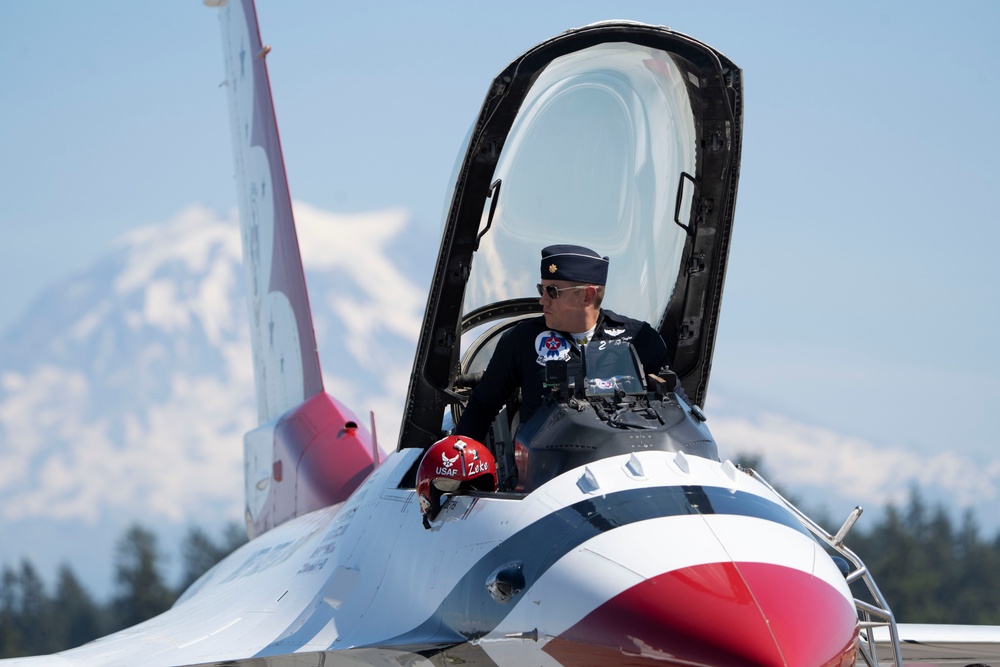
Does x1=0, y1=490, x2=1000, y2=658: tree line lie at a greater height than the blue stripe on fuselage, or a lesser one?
lesser

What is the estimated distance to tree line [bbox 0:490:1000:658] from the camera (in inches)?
2004

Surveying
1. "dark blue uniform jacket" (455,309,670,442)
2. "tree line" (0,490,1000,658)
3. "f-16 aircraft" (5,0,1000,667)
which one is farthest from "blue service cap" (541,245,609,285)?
"tree line" (0,490,1000,658)

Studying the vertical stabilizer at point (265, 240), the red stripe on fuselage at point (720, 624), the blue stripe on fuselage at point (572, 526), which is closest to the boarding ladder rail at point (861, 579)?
the blue stripe on fuselage at point (572, 526)

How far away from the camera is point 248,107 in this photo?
44.8 ft

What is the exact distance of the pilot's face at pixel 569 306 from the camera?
21.1ft

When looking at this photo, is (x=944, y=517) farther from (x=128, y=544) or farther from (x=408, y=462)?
(x=408, y=462)

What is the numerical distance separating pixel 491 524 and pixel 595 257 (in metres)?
1.68

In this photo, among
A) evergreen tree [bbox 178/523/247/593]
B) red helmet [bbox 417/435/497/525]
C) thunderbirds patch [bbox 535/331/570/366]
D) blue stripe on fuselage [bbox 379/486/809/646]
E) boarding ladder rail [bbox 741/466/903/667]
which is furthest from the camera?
evergreen tree [bbox 178/523/247/593]

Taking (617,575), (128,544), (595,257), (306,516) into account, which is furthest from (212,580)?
(128,544)

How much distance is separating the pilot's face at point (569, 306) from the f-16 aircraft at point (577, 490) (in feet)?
0.82

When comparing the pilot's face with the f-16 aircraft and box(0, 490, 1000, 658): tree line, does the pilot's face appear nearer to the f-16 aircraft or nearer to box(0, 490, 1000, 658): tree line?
the f-16 aircraft

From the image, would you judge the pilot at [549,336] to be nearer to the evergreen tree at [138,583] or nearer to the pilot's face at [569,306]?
the pilot's face at [569,306]

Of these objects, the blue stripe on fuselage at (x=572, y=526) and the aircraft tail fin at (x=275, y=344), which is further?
the aircraft tail fin at (x=275, y=344)

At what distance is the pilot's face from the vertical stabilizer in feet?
18.3
